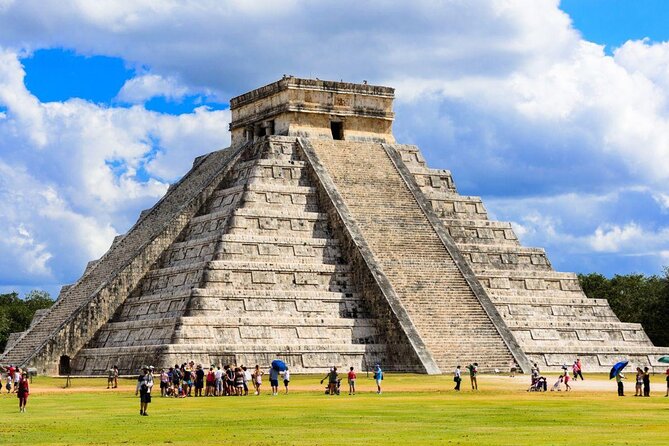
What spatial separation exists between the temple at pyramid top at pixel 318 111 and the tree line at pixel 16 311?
2579cm

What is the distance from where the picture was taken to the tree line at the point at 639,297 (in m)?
63.8

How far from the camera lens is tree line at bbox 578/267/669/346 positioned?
6378 centimetres

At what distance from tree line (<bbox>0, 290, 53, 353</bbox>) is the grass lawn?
1477 inches

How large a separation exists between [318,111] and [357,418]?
26223mm

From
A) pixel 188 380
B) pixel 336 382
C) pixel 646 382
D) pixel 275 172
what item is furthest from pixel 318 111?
pixel 646 382

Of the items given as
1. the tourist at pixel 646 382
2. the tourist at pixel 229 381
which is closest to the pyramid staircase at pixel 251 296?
the tourist at pixel 229 381

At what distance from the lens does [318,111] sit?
50.1 metres

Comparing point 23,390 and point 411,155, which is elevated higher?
point 411,155

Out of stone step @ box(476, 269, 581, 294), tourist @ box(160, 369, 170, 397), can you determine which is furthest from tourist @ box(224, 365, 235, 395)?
stone step @ box(476, 269, 581, 294)

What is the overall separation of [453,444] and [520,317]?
24.9 m

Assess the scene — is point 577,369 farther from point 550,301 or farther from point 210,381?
point 210,381

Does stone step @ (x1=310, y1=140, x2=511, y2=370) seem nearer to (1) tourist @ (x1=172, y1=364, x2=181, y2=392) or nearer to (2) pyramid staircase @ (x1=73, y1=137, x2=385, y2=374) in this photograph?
(2) pyramid staircase @ (x1=73, y1=137, x2=385, y2=374)

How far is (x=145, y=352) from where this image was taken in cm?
3938

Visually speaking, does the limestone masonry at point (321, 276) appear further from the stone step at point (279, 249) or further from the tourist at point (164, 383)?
the tourist at point (164, 383)
